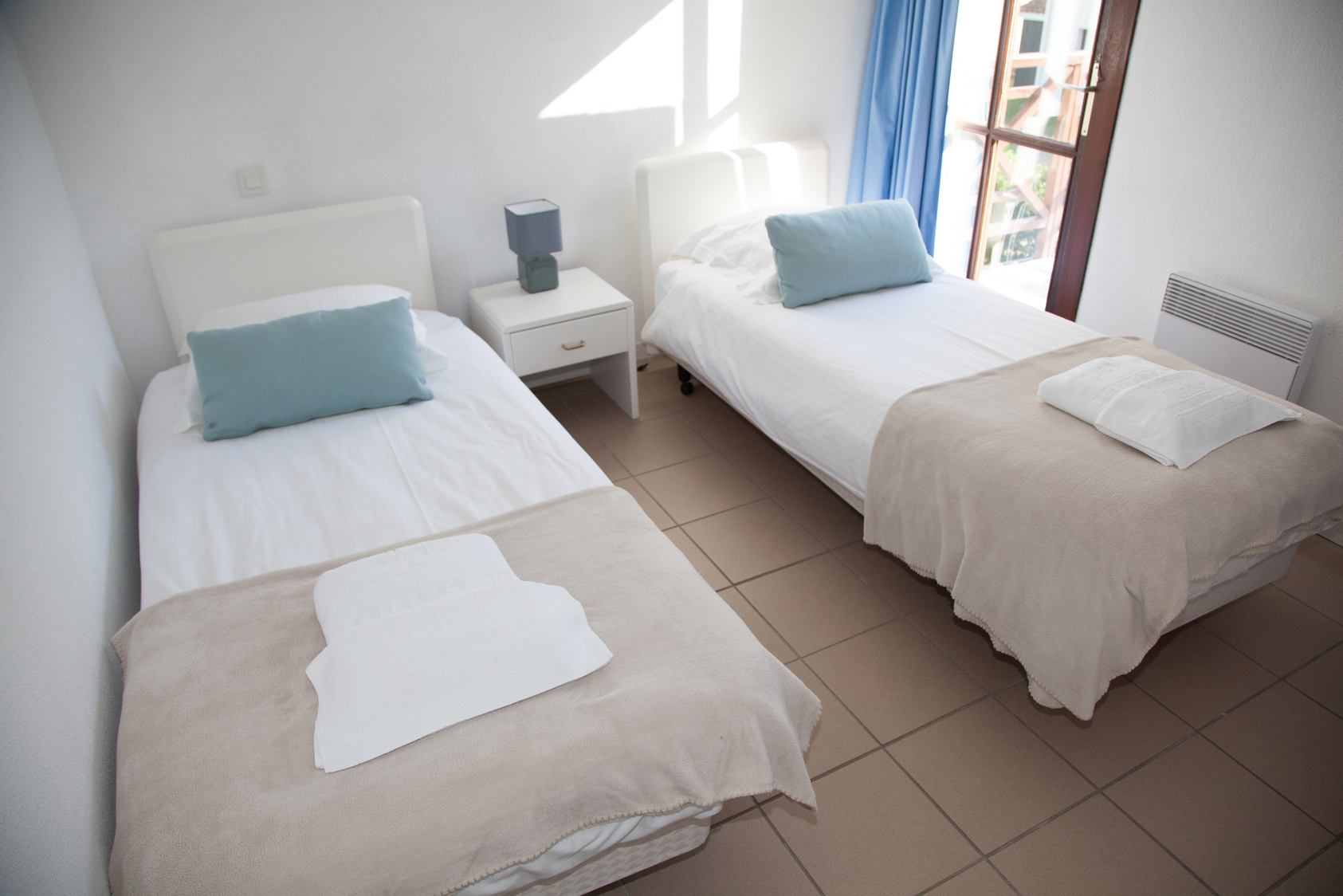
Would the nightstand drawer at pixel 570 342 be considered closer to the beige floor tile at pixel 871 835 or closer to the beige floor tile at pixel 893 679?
the beige floor tile at pixel 893 679

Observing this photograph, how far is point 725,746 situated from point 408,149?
2.53 m

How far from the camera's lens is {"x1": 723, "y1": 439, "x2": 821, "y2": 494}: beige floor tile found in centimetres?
298

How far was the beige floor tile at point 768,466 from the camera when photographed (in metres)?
2.98

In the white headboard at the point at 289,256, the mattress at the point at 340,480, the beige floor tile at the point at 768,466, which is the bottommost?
the beige floor tile at the point at 768,466

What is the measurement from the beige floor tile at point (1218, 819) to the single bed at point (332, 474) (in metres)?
1.04

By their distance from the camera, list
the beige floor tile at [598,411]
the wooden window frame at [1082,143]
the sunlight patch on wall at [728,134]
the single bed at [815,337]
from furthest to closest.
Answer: the sunlight patch on wall at [728,134] → the beige floor tile at [598,411] → the wooden window frame at [1082,143] → the single bed at [815,337]

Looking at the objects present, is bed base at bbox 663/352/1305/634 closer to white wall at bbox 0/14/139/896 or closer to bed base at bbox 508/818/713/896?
bed base at bbox 508/818/713/896

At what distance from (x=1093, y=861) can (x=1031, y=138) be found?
8.94 ft

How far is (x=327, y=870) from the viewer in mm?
1195

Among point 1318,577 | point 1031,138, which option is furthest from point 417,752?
point 1031,138

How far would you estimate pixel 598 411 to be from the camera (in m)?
3.48

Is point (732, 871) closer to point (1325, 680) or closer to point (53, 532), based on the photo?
point (53, 532)

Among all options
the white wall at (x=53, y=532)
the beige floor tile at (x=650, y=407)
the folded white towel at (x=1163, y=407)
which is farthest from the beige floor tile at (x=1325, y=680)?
the white wall at (x=53, y=532)

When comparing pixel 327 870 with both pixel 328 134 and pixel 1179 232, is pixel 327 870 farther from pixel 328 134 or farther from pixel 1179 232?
pixel 1179 232
